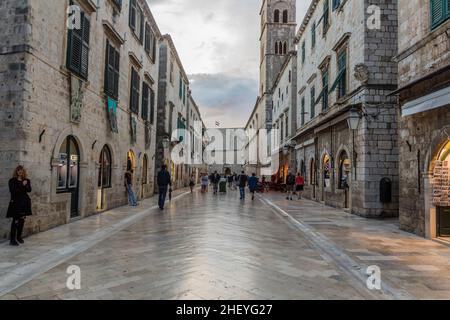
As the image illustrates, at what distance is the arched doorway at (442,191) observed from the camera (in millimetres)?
8273

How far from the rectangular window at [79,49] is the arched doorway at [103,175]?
338 cm

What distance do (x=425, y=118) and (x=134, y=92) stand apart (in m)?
12.7

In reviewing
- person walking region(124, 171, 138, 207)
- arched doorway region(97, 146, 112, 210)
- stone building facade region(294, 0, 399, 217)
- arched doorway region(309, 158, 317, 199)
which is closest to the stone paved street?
stone building facade region(294, 0, 399, 217)

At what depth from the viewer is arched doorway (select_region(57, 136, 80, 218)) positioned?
9.86 m

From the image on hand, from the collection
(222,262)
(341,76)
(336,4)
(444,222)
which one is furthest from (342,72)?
(222,262)

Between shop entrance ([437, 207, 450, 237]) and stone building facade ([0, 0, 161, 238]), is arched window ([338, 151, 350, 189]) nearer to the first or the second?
shop entrance ([437, 207, 450, 237])

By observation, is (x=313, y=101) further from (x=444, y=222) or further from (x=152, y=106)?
(x=444, y=222)

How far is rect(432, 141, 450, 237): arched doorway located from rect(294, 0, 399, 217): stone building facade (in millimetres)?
3729

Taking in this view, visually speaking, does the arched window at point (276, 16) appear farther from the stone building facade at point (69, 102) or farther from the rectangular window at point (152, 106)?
the stone building facade at point (69, 102)

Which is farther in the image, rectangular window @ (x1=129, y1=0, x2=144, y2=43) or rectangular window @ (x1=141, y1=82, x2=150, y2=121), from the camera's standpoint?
rectangular window @ (x1=141, y1=82, x2=150, y2=121)

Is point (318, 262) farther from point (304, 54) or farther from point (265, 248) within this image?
point (304, 54)

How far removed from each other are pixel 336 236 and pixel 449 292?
393 centimetres

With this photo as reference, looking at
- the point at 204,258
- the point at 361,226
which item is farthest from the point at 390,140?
the point at 204,258

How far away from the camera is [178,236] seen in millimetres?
7883
